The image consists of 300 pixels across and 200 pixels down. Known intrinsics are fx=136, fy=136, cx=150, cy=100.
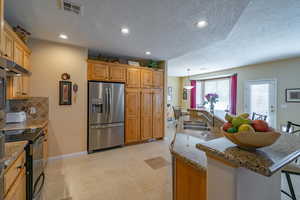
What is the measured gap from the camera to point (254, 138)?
1.97 ft

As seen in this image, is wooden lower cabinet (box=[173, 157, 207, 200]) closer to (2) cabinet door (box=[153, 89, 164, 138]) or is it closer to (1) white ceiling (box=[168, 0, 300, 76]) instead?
(1) white ceiling (box=[168, 0, 300, 76])

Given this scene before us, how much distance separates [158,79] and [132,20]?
232 centimetres

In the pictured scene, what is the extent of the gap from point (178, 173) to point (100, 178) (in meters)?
1.71

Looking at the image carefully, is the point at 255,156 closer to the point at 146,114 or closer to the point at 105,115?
the point at 105,115

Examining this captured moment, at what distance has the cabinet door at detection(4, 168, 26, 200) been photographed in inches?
42.7

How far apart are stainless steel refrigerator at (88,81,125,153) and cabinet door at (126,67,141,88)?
27 cm

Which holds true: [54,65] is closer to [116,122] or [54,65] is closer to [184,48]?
[116,122]

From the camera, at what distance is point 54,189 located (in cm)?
200

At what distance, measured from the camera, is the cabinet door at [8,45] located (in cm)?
174

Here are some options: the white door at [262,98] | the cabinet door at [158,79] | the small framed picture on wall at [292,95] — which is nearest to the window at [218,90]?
the white door at [262,98]

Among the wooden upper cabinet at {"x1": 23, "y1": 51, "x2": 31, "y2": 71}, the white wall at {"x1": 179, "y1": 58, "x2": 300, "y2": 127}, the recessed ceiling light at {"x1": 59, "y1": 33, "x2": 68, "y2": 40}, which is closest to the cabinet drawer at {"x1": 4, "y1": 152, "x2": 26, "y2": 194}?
the wooden upper cabinet at {"x1": 23, "y1": 51, "x2": 31, "y2": 71}

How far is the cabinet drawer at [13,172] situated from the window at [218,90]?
6.61m

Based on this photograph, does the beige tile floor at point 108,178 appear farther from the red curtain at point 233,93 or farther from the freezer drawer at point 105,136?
the red curtain at point 233,93

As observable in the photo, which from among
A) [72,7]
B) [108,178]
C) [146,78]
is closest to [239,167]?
[108,178]
